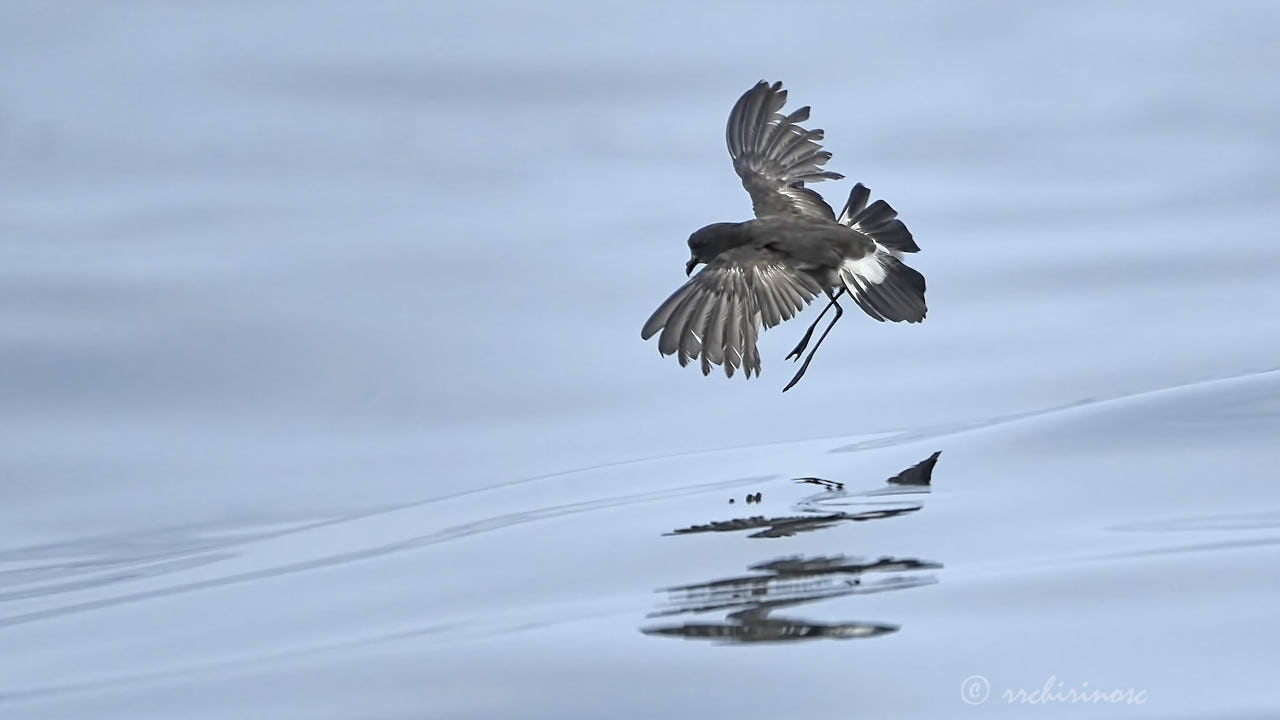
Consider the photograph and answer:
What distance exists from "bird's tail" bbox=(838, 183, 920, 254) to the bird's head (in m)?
0.46

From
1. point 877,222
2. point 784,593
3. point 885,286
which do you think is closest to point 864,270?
point 885,286

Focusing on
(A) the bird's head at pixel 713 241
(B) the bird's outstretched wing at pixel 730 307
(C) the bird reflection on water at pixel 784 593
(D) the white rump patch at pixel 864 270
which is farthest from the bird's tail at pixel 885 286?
(C) the bird reflection on water at pixel 784 593

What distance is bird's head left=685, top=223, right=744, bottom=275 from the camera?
6344 millimetres

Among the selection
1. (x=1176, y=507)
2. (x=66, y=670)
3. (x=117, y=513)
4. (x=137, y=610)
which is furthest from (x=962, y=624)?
(x=117, y=513)

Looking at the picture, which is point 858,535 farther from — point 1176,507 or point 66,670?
point 66,670

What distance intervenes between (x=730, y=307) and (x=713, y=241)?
44 centimetres

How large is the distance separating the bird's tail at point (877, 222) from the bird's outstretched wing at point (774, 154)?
21.3 inches

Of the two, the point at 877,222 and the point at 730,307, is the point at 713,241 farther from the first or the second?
the point at 877,222

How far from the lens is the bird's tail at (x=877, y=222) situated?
6.38 meters

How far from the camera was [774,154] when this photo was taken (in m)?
7.68

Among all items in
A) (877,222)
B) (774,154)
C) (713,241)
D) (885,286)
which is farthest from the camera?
(774,154)

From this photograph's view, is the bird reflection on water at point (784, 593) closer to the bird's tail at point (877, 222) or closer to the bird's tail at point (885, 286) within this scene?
the bird's tail at point (885, 286)

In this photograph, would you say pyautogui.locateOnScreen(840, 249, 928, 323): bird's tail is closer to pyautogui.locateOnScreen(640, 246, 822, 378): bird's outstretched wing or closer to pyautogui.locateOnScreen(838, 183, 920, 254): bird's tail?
pyautogui.locateOnScreen(838, 183, 920, 254): bird's tail

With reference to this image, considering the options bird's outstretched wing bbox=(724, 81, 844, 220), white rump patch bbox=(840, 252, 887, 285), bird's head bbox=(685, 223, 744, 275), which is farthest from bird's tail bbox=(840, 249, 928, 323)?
bird's outstretched wing bbox=(724, 81, 844, 220)
